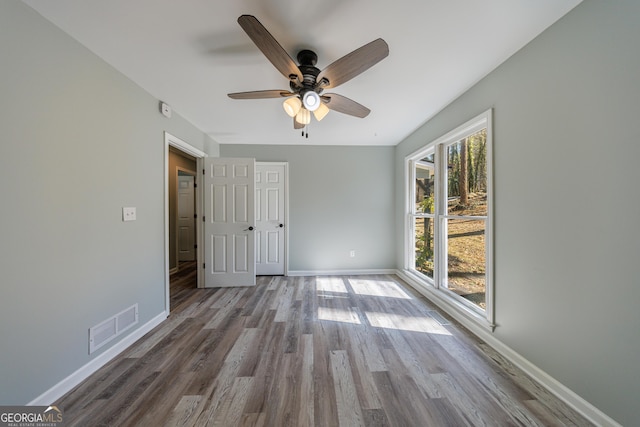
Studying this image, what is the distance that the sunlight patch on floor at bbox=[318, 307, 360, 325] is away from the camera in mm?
2557

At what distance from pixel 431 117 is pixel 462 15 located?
1.72m

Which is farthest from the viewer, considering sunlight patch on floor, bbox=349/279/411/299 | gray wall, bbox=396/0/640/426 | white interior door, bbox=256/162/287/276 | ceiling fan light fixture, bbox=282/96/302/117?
white interior door, bbox=256/162/287/276

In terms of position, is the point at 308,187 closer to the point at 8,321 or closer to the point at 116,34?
the point at 116,34

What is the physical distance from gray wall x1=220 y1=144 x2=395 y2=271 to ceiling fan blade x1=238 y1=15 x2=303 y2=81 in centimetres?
255

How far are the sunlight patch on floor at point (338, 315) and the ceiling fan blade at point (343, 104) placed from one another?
7.06 feet

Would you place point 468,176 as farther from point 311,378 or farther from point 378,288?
point 311,378

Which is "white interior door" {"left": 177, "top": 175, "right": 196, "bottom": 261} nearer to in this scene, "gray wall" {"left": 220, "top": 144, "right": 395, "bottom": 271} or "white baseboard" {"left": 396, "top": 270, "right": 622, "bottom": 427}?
"gray wall" {"left": 220, "top": 144, "right": 395, "bottom": 271}

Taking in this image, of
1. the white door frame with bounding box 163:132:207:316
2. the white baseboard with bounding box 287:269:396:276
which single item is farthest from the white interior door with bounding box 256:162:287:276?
the white door frame with bounding box 163:132:207:316

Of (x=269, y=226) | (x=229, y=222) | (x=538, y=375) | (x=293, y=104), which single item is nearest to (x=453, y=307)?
(x=538, y=375)

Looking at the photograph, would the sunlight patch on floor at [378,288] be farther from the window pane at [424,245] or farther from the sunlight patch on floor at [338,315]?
the sunlight patch on floor at [338,315]

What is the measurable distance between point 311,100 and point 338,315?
224 centimetres

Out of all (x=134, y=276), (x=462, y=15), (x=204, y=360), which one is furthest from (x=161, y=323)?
(x=462, y=15)

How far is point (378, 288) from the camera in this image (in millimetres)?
3598

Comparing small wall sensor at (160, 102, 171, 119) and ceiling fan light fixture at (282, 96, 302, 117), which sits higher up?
small wall sensor at (160, 102, 171, 119)
